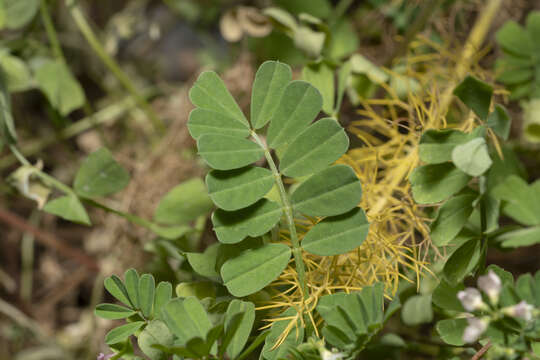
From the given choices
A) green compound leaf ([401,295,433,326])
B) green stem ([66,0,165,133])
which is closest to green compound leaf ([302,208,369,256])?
green compound leaf ([401,295,433,326])

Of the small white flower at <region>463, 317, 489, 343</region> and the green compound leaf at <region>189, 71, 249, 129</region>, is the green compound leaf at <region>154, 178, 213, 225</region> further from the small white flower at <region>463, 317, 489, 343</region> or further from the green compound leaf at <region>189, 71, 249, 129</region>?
the small white flower at <region>463, 317, 489, 343</region>

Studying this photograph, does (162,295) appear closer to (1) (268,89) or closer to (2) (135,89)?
(1) (268,89)

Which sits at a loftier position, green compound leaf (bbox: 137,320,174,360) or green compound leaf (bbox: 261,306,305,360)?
green compound leaf (bbox: 137,320,174,360)

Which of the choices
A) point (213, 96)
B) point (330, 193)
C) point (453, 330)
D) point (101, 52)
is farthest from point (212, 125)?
point (101, 52)

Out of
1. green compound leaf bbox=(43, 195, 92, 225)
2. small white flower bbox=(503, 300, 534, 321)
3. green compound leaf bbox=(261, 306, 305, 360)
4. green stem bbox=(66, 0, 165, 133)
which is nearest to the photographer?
small white flower bbox=(503, 300, 534, 321)

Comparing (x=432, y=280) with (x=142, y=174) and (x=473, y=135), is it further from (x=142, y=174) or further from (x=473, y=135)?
(x=142, y=174)

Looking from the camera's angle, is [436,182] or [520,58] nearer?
[436,182]

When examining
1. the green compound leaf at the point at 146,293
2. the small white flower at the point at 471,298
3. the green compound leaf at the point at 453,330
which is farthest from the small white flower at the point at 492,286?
the green compound leaf at the point at 146,293
